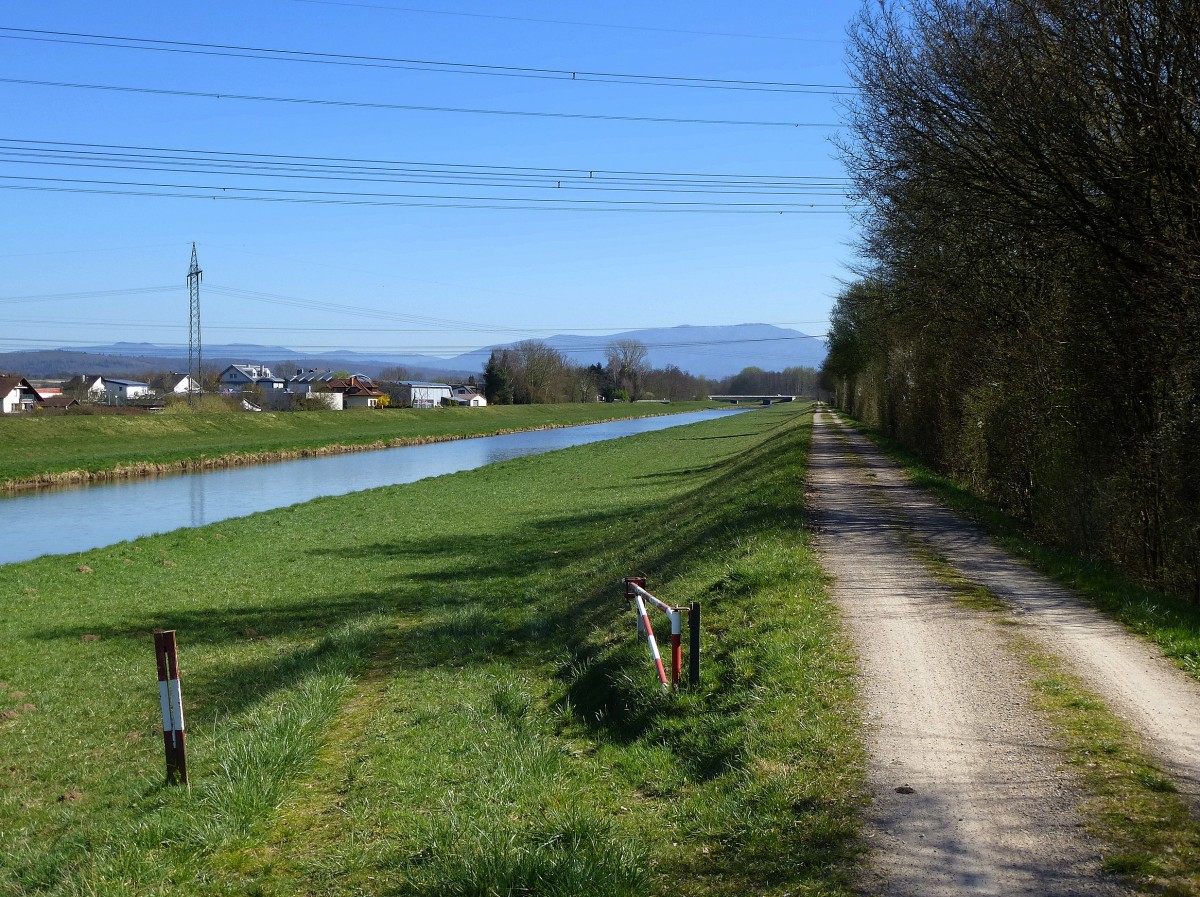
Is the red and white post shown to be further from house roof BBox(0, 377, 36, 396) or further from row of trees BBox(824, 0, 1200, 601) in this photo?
house roof BBox(0, 377, 36, 396)

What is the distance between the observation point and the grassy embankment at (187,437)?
49.3 metres

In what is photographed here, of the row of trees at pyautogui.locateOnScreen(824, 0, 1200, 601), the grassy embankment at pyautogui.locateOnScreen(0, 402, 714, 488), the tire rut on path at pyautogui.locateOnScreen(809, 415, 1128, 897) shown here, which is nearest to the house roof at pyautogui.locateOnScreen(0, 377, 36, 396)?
the grassy embankment at pyautogui.locateOnScreen(0, 402, 714, 488)

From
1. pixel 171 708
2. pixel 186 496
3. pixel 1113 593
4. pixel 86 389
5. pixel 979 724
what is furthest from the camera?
pixel 86 389

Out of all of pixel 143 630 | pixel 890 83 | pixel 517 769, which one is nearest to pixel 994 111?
pixel 890 83

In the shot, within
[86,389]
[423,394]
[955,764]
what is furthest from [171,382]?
[955,764]

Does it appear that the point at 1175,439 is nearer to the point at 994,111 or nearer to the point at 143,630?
the point at 994,111

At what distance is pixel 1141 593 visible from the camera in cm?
1084

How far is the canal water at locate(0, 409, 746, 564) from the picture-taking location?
30578 mm

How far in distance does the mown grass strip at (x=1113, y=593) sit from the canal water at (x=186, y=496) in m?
23.2

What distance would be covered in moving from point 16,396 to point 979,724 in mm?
105826

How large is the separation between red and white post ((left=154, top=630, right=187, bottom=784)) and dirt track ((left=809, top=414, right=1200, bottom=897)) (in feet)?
17.4

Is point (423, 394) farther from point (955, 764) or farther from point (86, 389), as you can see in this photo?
point (955, 764)

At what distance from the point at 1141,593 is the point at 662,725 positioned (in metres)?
5.84

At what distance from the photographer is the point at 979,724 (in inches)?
291
